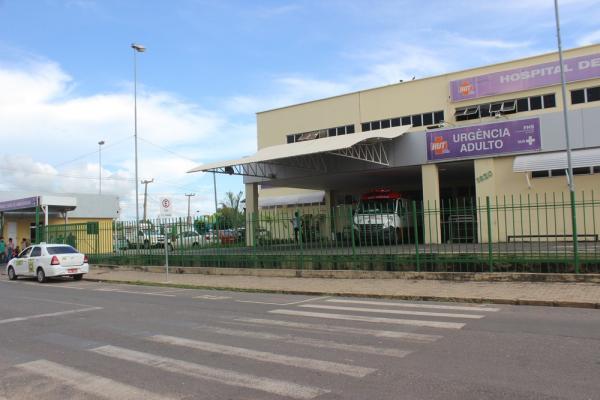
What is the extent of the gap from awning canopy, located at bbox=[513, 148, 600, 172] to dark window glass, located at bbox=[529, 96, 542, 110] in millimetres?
3929

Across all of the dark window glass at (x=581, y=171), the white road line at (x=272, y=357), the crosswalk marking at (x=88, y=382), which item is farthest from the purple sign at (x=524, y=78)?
the crosswalk marking at (x=88, y=382)

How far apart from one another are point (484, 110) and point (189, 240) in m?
16.3

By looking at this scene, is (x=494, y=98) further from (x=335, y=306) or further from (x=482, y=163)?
(x=335, y=306)

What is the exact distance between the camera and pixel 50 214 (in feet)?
121

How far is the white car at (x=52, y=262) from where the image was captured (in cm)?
1970

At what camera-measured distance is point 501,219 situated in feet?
74.4

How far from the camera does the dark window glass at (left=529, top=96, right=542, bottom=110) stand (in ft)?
81.8

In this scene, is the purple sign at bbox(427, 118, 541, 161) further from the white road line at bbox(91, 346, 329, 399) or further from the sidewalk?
the white road line at bbox(91, 346, 329, 399)

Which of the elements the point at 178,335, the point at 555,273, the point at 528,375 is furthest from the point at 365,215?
the point at 528,375

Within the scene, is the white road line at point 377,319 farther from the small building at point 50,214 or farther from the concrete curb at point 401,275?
the small building at point 50,214

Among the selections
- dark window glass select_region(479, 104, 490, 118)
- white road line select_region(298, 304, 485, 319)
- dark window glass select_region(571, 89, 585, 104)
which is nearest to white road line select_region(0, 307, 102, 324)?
white road line select_region(298, 304, 485, 319)

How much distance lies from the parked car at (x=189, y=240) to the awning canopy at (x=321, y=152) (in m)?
5.27

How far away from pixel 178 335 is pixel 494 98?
73.8 ft

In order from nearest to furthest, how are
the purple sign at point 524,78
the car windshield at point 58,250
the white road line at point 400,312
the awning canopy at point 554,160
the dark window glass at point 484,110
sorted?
1. the white road line at point 400,312
2. the car windshield at point 58,250
3. the awning canopy at point 554,160
4. the purple sign at point 524,78
5. the dark window glass at point 484,110
